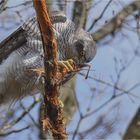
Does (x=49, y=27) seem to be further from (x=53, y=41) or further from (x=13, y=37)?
(x=13, y=37)

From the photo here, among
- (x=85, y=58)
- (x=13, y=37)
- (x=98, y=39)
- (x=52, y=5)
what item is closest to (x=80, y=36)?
(x=85, y=58)

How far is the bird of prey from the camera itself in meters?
4.78

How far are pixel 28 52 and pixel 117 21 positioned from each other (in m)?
3.32

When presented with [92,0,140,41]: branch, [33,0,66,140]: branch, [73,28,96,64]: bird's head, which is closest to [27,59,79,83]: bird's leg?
[33,0,66,140]: branch

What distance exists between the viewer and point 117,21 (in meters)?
7.94

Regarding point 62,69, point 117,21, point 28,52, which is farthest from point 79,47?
point 117,21

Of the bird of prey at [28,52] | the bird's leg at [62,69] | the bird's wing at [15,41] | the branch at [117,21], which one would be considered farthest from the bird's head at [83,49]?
the branch at [117,21]

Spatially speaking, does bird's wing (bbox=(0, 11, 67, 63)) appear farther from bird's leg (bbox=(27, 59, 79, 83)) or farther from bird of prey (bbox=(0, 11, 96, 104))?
bird's leg (bbox=(27, 59, 79, 83))

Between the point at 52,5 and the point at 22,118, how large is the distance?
1.21 m

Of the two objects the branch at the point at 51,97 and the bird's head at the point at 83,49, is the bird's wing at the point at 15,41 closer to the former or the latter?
the bird's head at the point at 83,49

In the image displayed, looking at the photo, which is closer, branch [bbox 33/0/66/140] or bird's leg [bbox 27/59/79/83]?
branch [bbox 33/0/66/140]

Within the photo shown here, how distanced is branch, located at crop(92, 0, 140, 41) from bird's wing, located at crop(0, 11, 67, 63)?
2.67 metres

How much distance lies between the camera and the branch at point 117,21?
7.70 m

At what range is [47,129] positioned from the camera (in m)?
3.55
